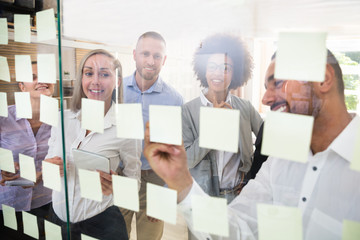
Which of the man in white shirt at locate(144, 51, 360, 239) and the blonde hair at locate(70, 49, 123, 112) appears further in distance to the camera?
the blonde hair at locate(70, 49, 123, 112)

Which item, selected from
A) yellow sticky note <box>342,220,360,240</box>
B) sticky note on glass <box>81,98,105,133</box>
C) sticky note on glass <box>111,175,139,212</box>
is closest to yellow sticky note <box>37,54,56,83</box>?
sticky note on glass <box>81,98,105,133</box>

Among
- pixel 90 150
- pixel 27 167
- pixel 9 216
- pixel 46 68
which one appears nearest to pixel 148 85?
pixel 90 150

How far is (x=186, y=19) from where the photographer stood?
27.8 inches

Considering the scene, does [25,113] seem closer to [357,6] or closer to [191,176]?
[191,176]

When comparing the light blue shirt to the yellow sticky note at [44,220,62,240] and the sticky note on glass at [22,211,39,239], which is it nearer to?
the yellow sticky note at [44,220,62,240]

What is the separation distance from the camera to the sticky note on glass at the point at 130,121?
808mm

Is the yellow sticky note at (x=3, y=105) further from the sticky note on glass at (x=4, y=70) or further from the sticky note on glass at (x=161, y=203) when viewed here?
the sticky note on glass at (x=161, y=203)

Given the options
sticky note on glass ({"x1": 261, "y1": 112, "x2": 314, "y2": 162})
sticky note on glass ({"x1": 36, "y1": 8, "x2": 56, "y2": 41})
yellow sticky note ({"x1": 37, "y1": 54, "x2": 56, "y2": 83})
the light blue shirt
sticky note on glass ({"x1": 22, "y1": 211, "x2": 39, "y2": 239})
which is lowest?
sticky note on glass ({"x1": 22, "y1": 211, "x2": 39, "y2": 239})

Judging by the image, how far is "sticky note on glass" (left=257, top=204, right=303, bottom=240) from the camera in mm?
660

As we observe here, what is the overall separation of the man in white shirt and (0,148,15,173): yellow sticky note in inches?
40.3

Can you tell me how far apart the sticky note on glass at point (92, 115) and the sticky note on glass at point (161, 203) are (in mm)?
250

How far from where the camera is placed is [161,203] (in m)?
0.82

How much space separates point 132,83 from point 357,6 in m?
0.56

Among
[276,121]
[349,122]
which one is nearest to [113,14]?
[276,121]
